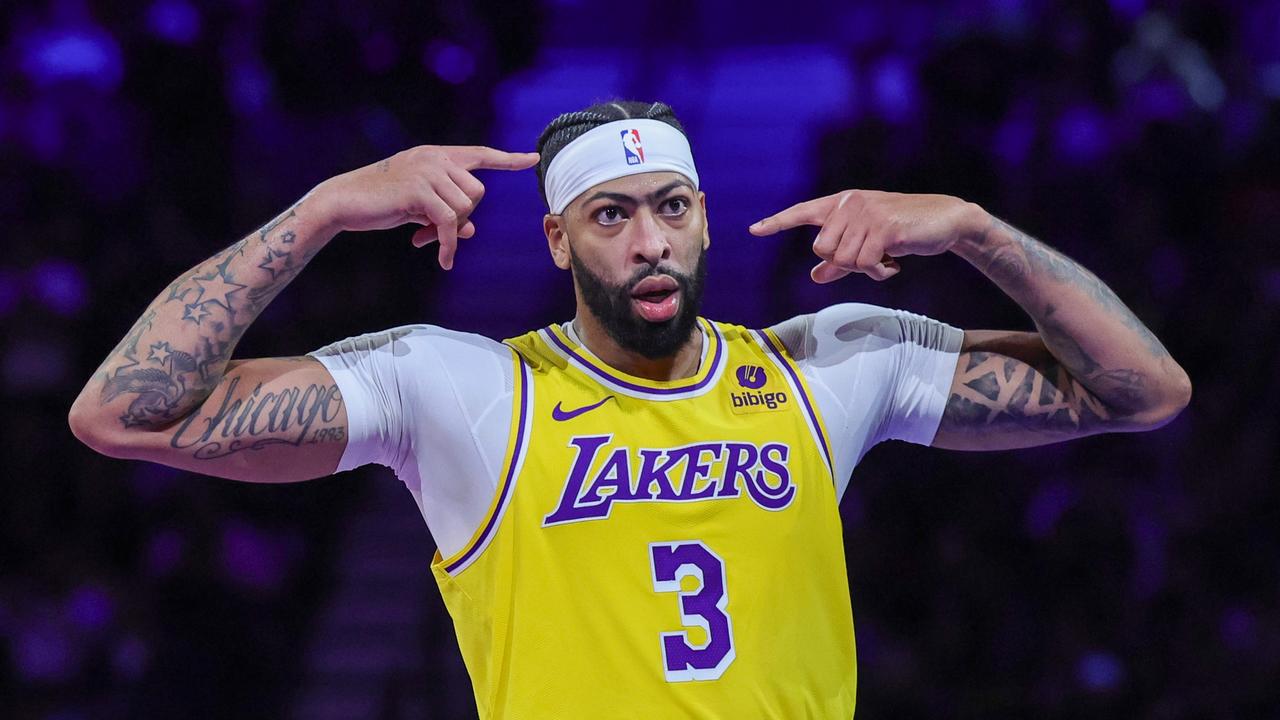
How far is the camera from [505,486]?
9.19 ft

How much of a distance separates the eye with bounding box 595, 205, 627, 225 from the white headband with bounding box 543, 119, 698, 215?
6cm

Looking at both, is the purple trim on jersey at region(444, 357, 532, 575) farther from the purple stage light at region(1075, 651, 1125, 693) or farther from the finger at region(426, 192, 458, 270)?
the purple stage light at region(1075, 651, 1125, 693)

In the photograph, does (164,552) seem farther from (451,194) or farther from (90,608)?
(451,194)

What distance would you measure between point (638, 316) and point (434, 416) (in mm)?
489

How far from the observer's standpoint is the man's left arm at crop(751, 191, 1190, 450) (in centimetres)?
289

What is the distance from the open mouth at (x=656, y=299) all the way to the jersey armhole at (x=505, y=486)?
30cm

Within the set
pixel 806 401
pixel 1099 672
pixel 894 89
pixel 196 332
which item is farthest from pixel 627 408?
pixel 894 89

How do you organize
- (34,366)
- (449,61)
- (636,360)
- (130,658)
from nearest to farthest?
1. (636,360)
2. (130,658)
3. (34,366)
4. (449,61)

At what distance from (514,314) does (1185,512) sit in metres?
3.54

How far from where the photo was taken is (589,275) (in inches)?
119

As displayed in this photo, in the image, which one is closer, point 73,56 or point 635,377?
point 635,377

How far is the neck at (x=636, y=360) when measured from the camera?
3051 mm

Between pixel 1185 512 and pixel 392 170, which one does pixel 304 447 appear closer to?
pixel 392 170

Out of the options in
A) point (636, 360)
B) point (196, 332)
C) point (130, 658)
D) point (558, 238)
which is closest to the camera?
point (196, 332)
